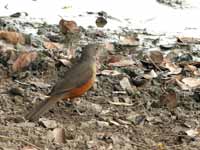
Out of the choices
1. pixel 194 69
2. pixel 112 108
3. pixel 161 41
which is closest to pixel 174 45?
pixel 161 41

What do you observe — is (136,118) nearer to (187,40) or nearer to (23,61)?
(23,61)

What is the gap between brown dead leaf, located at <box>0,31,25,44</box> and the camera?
7250 mm

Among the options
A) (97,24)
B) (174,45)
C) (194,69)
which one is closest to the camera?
(194,69)

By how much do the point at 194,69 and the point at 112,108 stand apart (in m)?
1.26

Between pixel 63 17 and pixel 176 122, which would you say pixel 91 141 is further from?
pixel 63 17

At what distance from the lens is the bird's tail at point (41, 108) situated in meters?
5.36

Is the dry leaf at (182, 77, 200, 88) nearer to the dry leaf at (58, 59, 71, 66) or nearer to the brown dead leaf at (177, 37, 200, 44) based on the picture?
the dry leaf at (58, 59, 71, 66)

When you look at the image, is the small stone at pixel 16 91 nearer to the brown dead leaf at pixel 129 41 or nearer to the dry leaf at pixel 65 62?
the dry leaf at pixel 65 62

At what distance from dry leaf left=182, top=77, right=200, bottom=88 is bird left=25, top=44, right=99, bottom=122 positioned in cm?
85

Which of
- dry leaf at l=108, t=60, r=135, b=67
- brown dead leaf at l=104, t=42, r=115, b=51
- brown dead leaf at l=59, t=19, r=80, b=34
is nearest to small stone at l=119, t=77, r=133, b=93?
dry leaf at l=108, t=60, r=135, b=67

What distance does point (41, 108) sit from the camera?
542cm

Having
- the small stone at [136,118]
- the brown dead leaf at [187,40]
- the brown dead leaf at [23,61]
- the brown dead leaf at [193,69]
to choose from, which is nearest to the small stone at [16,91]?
the brown dead leaf at [23,61]

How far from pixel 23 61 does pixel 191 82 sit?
1.52 meters

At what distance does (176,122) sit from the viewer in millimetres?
5586
